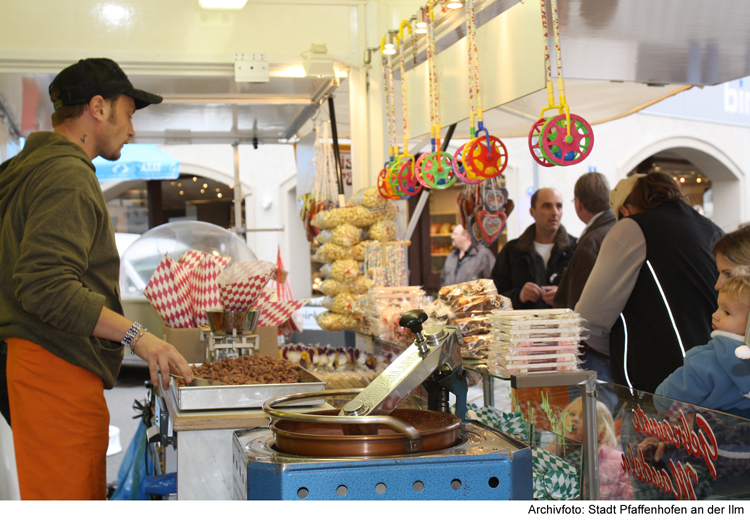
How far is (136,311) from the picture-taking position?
367cm

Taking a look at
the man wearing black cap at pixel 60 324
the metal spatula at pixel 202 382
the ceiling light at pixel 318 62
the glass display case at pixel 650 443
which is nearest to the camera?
the glass display case at pixel 650 443

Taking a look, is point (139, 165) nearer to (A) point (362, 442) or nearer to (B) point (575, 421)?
(B) point (575, 421)

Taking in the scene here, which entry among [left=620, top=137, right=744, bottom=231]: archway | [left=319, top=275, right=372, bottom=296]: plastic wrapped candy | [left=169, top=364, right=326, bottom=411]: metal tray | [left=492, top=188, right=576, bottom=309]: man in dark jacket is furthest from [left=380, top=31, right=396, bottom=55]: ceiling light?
[left=620, top=137, right=744, bottom=231]: archway

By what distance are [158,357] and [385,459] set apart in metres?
0.93

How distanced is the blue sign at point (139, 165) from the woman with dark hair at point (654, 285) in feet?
20.2

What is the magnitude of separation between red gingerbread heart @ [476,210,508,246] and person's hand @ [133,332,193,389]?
6.18 feet

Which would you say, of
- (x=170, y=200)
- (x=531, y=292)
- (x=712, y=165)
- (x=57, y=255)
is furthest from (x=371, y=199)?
(x=712, y=165)

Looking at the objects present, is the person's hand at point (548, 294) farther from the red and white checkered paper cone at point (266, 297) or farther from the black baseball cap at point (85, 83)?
the black baseball cap at point (85, 83)

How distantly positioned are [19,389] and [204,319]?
1085 millimetres

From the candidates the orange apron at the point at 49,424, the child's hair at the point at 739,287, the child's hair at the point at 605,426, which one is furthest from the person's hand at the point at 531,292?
the orange apron at the point at 49,424

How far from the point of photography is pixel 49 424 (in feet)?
5.99

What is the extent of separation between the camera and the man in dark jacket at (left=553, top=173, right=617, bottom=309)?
3.21 m

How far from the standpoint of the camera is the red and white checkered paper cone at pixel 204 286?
2.79 m

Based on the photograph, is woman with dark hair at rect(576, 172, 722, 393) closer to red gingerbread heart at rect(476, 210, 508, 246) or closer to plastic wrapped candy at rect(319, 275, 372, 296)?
red gingerbread heart at rect(476, 210, 508, 246)
